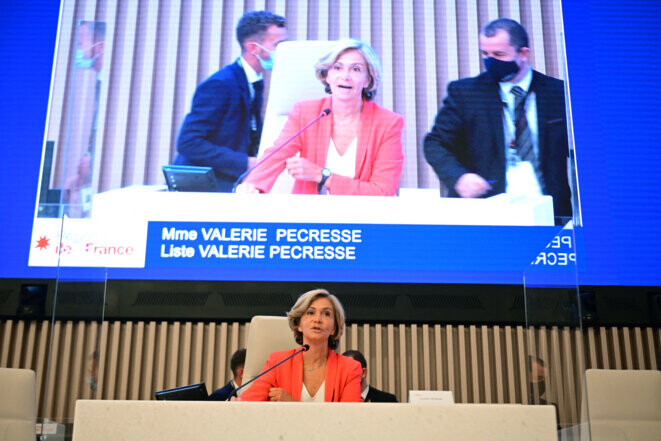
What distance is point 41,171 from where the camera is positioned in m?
4.02

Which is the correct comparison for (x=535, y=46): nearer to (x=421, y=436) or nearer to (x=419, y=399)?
(x=419, y=399)

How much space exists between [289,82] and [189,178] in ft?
2.47

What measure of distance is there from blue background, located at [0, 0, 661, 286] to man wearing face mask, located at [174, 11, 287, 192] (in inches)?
23.1

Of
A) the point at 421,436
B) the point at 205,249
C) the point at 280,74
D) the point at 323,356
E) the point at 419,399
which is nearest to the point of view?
the point at 421,436

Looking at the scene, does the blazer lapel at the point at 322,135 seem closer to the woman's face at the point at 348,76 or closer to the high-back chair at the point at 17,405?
the woman's face at the point at 348,76

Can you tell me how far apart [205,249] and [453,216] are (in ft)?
4.18

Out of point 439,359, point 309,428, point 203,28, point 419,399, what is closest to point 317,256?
point 439,359

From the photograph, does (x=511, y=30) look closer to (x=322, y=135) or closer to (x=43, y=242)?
(x=322, y=135)

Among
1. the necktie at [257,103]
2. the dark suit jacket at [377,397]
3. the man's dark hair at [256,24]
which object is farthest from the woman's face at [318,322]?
the man's dark hair at [256,24]

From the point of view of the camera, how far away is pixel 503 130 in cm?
398

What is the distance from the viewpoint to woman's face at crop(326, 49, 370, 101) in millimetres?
3984

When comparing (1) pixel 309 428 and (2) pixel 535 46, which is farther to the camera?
(2) pixel 535 46

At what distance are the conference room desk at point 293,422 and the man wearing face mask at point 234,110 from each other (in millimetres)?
2469

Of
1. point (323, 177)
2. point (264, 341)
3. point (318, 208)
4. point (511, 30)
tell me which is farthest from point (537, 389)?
point (511, 30)
